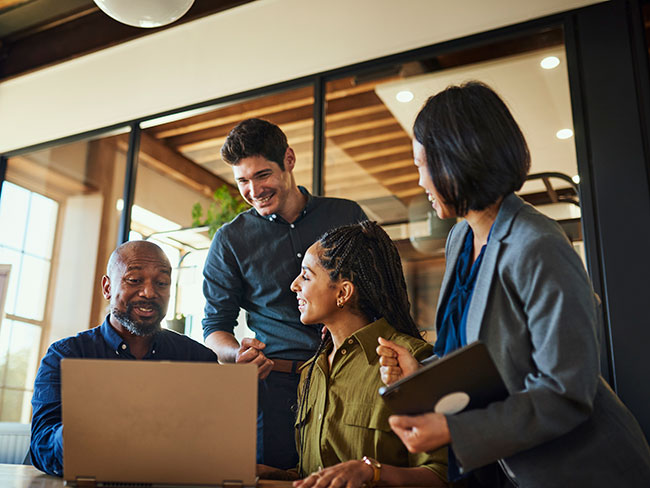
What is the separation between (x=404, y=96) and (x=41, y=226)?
2631 mm

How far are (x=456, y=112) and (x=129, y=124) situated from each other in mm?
3263

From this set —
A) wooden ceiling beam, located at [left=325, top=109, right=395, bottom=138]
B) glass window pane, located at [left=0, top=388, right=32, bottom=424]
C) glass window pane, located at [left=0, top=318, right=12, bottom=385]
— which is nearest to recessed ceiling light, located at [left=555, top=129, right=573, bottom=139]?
wooden ceiling beam, located at [left=325, top=109, right=395, bottom=138]

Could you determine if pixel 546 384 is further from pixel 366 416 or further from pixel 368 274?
pixel 368 274

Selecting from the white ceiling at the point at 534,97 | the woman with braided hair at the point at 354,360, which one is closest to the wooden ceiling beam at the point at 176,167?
the white ceiling at the point at 534,97

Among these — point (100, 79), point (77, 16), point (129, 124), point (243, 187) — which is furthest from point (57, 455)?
point (77, 16)

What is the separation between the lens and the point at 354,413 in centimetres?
163

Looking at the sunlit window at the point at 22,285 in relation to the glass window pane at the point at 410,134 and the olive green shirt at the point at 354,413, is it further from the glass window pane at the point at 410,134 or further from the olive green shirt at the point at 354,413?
the olive green shirt at the point at 354,413

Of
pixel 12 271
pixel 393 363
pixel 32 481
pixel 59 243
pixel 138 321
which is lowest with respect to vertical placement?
pixel 32 481

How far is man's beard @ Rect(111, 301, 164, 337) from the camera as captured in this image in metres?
2.12

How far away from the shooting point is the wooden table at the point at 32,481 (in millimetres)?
1287

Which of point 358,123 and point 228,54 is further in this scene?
point 228,54

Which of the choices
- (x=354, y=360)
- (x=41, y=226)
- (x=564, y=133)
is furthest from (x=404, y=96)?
(x=41, y=226)

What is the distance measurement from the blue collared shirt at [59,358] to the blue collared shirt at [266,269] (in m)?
0.15

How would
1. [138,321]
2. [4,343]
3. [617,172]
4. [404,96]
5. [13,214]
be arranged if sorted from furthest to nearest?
[13,214], [4,343], [404,96], [617,172], [138,321]
